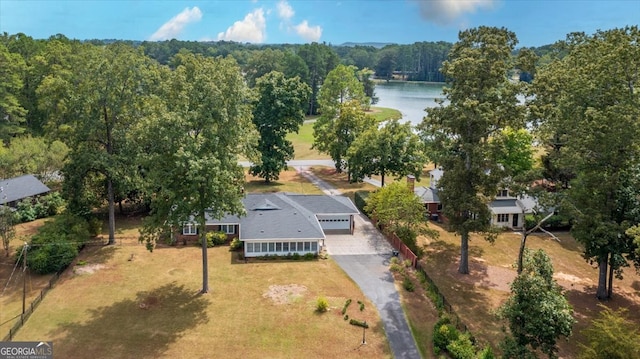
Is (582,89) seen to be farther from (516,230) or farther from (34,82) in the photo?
(34,82)

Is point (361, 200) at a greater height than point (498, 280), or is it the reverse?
point (361, 200)

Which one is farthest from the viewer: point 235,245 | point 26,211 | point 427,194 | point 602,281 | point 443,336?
point 427,194

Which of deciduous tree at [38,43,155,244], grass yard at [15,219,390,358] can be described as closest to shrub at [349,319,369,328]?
grass yard at [15,219,390,358]

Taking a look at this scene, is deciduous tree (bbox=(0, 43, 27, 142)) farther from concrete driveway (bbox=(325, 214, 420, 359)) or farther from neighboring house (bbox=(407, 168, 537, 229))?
neighboring house (bbox=(407, 168, 537, 229))

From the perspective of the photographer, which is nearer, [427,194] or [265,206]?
[265,206]

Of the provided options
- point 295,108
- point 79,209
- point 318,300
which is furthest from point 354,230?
point 79,209

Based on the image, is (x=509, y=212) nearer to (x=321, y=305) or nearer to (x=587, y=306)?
(x=587, y=306)

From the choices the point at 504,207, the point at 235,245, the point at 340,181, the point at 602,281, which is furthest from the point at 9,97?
the point at 602,281

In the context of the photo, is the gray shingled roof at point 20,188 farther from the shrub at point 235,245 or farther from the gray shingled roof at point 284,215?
the shrub at point 235,245
